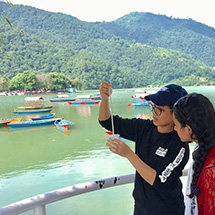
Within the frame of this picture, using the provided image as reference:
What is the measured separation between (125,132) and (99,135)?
496 inches

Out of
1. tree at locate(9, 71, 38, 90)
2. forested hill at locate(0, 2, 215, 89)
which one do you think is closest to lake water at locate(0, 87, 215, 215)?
forested hill at locate(0, 2, 215, 89)

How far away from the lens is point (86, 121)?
18609mm

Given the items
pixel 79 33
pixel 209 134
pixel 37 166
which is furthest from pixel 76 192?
pixel 79 33

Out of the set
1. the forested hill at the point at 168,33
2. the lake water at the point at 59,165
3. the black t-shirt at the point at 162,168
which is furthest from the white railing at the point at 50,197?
the forested hill at the point at 168,33

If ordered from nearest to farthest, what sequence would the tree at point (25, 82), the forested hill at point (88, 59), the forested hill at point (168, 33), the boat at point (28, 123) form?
the boat at point (28, 123)
the tree at point (25, 82)
the forested hill at point (88, 59)
the forested hill at point (168, 33)

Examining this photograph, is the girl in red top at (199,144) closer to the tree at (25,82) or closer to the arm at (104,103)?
the arm at (104,103)

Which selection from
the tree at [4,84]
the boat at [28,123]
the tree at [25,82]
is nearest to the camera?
the boat at [28,123]

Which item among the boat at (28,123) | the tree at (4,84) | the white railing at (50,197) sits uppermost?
the white railing at (50,197)

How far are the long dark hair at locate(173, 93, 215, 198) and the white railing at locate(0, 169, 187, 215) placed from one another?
443 mm

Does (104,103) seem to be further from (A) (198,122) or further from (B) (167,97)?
(A) (198,122)

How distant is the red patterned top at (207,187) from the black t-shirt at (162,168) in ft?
0.78

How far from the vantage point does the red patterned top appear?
2.37 feet

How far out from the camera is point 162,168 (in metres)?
1.01

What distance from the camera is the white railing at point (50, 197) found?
0.94 m
